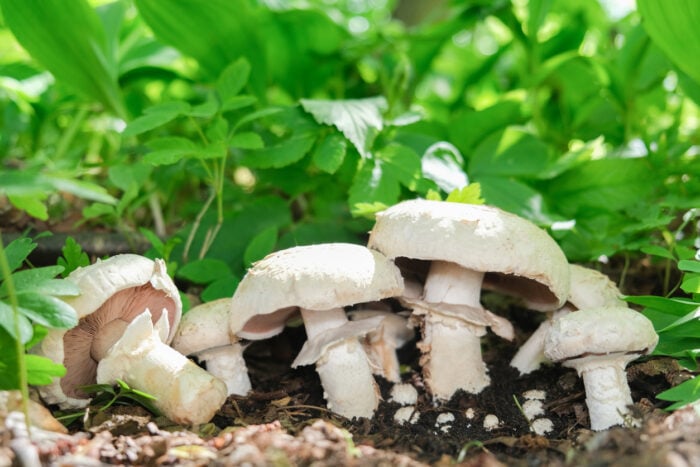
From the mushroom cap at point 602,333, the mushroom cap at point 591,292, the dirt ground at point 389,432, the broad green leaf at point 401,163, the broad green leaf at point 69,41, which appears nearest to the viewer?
the dirt ground at point 389,432

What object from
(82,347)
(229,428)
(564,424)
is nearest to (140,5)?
(82,347)

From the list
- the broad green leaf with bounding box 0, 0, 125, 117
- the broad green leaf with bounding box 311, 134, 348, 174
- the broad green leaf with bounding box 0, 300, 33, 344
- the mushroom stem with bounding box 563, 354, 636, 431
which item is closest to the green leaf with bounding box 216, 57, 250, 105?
the broad green leaf with bounding box 311, 134, 348, 174

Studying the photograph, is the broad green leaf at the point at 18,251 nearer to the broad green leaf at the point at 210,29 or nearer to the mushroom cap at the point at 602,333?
the broad green leaf at the point at 210,29

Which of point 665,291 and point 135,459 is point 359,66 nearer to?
point 665,291

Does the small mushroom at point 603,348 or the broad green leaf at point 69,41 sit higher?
the broad green leaf at point 69,41

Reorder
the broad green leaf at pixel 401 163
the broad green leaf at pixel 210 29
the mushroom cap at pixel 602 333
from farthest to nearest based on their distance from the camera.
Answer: the broad green leaf at pixel 210 29 → the broad green leaf at pixel 401 163 → the mushroom cap at pixel 602 333

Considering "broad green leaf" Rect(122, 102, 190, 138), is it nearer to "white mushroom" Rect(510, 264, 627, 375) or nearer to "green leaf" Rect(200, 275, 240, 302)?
"green leaf" Rect(200, 275, 240, 302)

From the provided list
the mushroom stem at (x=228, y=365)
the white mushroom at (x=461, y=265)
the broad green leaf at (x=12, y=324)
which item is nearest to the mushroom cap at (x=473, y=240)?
the white mushroom at (x=461, y=265)

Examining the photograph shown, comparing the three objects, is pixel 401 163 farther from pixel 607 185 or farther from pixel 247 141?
pixel 607 185
